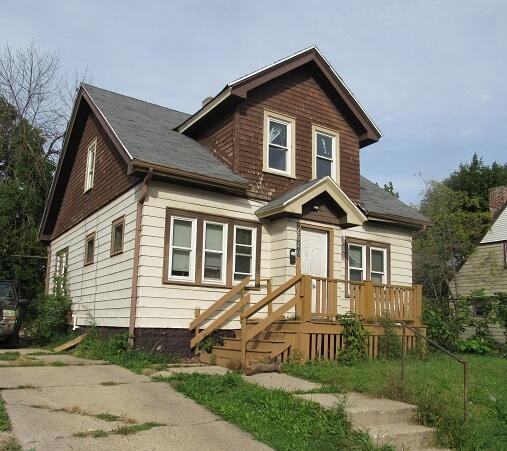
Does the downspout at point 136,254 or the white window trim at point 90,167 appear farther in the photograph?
the white window trim at point 90,167

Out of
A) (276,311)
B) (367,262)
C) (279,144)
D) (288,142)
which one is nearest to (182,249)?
(276,311)

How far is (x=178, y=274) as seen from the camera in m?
12.5

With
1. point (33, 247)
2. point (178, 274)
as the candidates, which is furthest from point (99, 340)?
point (33, 247)

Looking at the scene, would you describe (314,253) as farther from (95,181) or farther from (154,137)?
(95,181)

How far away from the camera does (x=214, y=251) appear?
42.8 ft

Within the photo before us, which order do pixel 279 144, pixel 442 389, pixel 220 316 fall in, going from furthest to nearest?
pixel 279 144 < pixel 220 316 < pixel 442 389

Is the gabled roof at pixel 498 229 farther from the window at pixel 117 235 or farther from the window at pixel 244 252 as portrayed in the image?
the window at pixel 117 235

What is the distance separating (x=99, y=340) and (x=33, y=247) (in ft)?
53.6

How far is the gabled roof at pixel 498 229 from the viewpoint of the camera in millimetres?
30859

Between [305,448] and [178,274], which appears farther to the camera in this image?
[178,274]

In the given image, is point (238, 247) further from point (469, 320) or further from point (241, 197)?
point (469, 320)

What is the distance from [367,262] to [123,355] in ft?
24.7

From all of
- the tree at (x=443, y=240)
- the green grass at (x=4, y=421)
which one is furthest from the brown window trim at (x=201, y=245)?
the tree at (x=443, y=240)

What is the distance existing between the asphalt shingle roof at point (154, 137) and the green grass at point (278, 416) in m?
5.66
